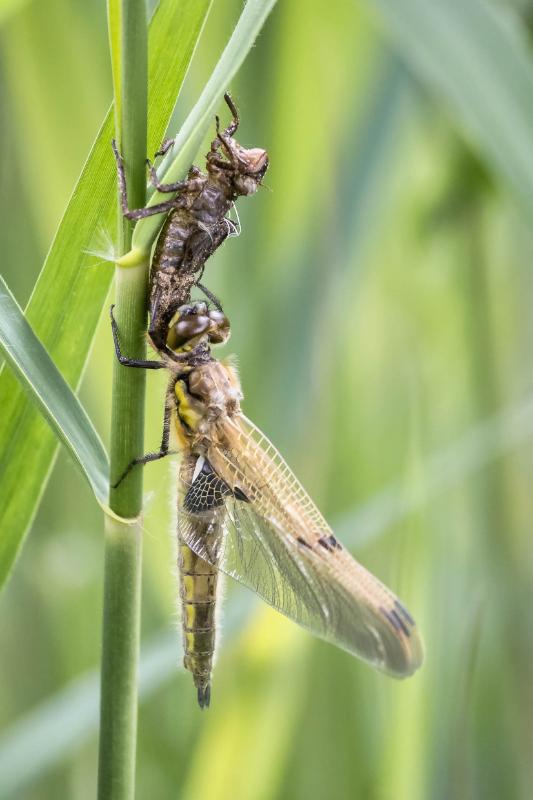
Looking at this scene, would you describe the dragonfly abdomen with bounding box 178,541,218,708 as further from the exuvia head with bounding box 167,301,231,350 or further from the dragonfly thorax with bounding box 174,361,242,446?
the exuvia head with bounding box 167,301,231,350

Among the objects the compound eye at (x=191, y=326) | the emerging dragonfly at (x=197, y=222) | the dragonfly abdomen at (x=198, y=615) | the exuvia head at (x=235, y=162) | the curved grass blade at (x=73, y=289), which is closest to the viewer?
the curved grass blade at (x=73, y=289)

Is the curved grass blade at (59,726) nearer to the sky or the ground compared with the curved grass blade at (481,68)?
nearer to the ground

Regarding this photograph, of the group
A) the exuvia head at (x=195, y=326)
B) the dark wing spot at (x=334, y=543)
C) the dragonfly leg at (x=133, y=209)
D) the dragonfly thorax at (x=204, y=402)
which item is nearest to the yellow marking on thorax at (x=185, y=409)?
the dragonfly thorax at (x=204, y=402)

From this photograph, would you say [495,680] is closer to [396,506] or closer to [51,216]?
[396,506]

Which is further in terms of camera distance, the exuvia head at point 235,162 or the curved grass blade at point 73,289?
the exuvia head at point 235,162

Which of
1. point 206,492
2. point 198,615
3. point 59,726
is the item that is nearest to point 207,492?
point 206,492

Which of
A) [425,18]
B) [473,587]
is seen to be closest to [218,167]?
[425,18]

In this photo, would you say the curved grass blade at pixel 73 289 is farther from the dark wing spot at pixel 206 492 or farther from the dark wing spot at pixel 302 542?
the dark wing spot at pixel 302 542

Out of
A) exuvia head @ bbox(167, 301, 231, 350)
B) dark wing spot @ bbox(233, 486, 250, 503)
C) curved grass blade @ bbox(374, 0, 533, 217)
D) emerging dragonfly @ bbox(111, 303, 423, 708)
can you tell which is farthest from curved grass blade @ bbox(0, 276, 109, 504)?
curved grass blade @ bbox(374, 0, 533, 217)
